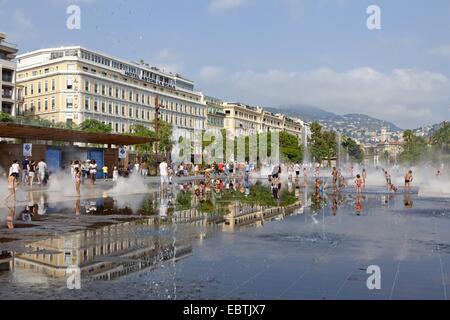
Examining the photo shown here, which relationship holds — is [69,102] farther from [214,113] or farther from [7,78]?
[214,113]

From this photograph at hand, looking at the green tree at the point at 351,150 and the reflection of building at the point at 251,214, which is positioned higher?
the green tree at the point at 351,150

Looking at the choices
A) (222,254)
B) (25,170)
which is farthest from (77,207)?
(25,170)

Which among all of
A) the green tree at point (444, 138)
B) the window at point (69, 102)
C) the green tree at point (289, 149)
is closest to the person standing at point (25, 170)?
the window at point (69, 102)

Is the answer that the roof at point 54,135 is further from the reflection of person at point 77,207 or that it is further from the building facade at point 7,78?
the building facade at point 7,78

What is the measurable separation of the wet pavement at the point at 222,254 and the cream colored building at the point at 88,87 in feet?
251

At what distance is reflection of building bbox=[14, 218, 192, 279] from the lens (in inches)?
300

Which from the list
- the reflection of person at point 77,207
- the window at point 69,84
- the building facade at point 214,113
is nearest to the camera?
the reflection of person at point 77,207

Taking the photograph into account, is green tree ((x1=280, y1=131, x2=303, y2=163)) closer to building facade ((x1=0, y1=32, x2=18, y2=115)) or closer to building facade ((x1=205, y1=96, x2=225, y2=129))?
building facade ((x1=205, y1=96, x2=225, y2=129))

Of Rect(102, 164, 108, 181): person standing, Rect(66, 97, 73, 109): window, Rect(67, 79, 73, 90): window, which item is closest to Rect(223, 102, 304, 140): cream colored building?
Rect(66, 97, 73, 109): window

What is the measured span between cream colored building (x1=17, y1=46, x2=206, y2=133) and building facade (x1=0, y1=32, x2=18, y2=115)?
30.4 feet

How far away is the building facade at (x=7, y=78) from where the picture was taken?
254 ft

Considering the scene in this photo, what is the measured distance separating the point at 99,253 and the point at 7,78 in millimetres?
77638

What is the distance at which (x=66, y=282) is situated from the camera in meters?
6.75

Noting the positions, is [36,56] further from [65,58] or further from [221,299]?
[221,299]
